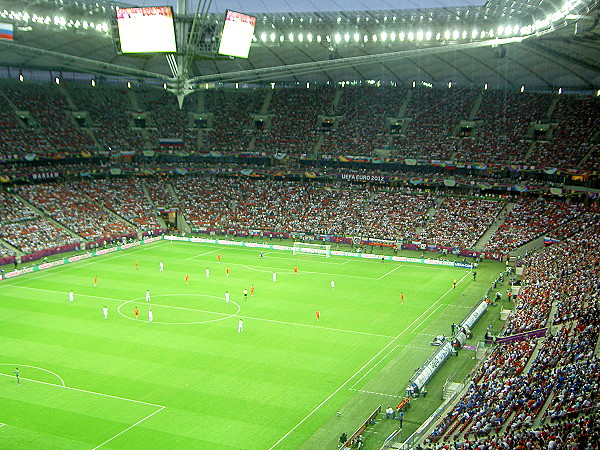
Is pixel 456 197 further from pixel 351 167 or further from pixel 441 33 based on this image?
pixel 441 33

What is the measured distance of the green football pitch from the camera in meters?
29.7

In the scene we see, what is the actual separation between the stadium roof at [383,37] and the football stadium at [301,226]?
421mm

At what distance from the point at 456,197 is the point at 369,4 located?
25.4 meters

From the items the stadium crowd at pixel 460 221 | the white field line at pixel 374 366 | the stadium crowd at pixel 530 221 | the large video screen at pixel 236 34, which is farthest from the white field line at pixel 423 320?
the large video screen at pixel 236 34

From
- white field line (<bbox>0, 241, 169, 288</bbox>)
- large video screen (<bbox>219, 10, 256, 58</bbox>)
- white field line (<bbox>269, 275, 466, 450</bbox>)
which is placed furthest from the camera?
white field line (<bbox>0, 241, 169, 288</bbox>)

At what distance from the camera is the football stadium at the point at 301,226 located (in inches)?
1205

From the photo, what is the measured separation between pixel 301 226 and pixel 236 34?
36.8 metres

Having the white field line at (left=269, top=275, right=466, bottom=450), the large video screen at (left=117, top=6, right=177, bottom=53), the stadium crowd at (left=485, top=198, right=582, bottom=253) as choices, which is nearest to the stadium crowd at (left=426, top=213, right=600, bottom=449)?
the white field line at (left=269, top=275, right=466, bottom=450)

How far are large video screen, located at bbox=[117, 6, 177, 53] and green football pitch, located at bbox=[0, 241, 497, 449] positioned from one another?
18.5 meters

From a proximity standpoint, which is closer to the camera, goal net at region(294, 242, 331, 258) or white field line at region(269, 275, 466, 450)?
white field line at region(269, 275, 466, 450)

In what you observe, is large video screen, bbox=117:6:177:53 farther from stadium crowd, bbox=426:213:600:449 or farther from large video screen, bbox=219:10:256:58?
stadium crowd, bbox=426:213:600:449

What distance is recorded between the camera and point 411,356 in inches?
1532

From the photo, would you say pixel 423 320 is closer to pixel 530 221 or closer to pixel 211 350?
pixel 211 350

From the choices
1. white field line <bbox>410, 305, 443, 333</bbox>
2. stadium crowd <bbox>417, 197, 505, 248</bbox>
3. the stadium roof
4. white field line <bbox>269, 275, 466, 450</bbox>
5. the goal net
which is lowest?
white field line <bbox>269, 275, 466, 450</bbox>
